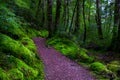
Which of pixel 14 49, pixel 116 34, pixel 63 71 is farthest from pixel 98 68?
pixel 116 34

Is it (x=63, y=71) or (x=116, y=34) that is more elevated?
(x=116, y=34)

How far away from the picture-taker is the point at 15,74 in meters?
7.66

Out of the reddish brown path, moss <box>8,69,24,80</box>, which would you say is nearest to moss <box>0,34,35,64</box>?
the reddish brown path

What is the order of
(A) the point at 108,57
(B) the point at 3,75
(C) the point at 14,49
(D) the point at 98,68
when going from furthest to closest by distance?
(A) the point at 108,57 → (D) the point at 98,68 → (C) the point at 14,49 → (B) the point at 3,75

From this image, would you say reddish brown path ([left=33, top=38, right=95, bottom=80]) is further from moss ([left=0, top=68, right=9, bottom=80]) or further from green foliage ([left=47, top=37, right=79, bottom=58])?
moss ([left=0, top=68, right=9, bottom=80])

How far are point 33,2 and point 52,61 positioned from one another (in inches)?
1060

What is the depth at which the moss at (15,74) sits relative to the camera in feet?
24.5

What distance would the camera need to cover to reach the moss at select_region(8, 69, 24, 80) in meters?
7.46

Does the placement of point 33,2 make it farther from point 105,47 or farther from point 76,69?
point 76,69

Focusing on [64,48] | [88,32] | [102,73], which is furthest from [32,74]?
[88,32]

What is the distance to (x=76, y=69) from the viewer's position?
12992 millimetres

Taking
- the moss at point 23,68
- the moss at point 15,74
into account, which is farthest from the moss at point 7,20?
the moss at point 15,74

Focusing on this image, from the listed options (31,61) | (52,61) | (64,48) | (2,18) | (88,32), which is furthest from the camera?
(88,32)

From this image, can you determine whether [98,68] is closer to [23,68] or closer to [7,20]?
[23,68]
